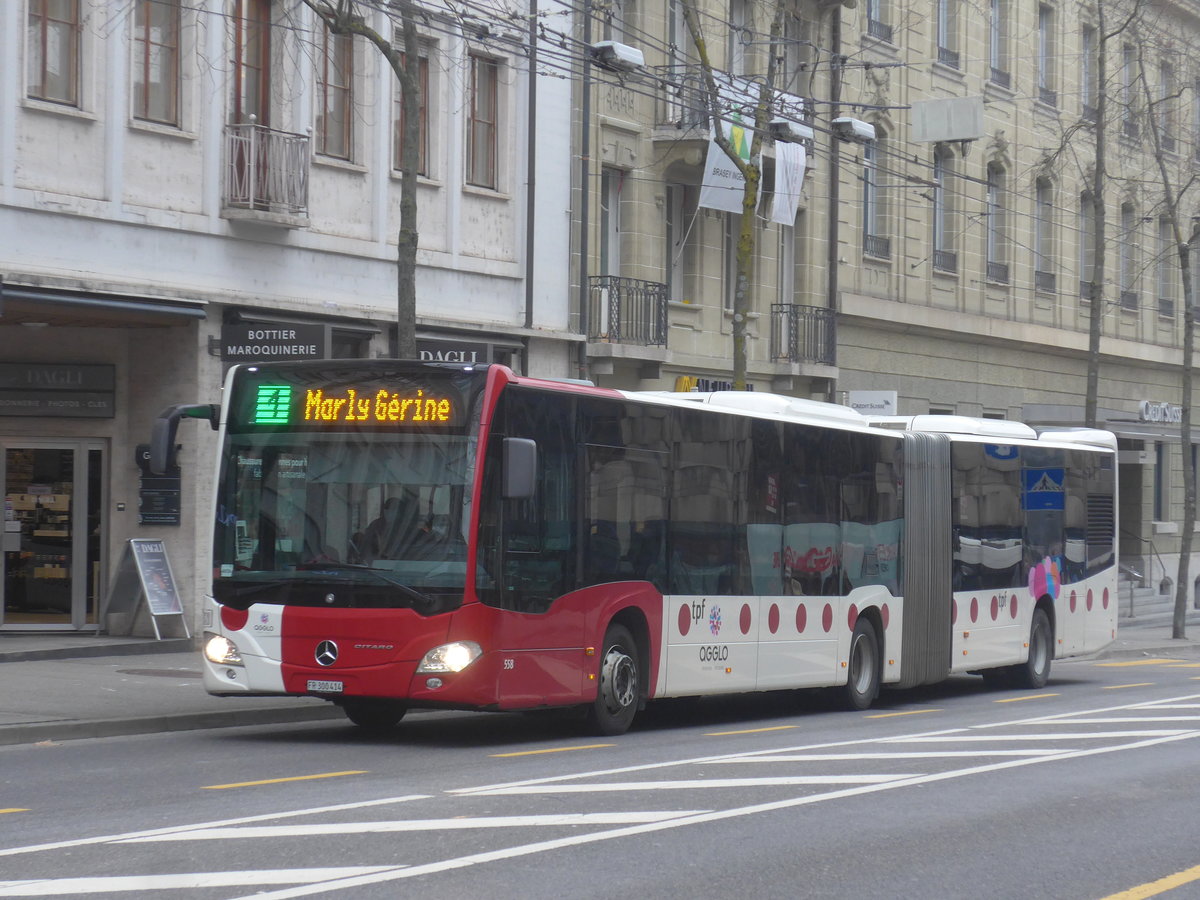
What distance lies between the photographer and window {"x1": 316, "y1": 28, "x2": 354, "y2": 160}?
76.8ft

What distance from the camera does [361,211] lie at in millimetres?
24125

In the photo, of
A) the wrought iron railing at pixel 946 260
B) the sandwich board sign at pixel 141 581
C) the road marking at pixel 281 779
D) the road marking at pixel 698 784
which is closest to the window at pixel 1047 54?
the wrought iron railing at pixel 946 260

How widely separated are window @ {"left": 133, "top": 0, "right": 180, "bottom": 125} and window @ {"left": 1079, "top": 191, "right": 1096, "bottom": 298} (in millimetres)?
28481

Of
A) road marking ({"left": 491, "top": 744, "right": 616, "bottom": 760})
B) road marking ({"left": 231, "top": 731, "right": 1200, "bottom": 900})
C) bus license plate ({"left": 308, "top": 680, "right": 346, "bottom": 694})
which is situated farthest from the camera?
bus license plate ({"left": 308, "top": 680, "right": 346, "bottom": 694})

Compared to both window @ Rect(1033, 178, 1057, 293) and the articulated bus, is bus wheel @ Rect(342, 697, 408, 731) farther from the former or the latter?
window @ Rect(1033, 178, 1057, 293)

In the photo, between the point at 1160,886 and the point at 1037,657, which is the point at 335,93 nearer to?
the point at 1037,657

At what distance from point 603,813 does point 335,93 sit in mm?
15641

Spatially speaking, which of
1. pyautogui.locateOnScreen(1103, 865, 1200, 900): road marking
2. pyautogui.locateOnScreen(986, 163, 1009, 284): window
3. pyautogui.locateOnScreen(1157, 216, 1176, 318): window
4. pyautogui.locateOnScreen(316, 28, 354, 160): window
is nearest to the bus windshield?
pyautogui.locateOnScreen(1103, 865, 1200, 900): road marking

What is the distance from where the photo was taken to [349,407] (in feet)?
45.3

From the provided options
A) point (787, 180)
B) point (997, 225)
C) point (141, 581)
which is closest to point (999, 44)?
point (997, 225)

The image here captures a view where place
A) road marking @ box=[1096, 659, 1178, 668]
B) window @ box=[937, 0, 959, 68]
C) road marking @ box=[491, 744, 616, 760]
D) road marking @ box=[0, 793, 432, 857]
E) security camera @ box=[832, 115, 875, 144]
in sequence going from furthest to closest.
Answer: window @ box=[937, 0, 959, 68]
road marking @ box=[1096, 659, 1178, 668]
security camera @ box=[832, 115, 875, 144]
road marking @ box=[491, 744, 616, 760]
road marking @ box=[0, 793, 432, 857]

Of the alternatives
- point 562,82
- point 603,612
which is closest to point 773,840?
point 603,612

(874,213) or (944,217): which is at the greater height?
(944,217)

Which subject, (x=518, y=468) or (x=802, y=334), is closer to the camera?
(x=518, y=468)
